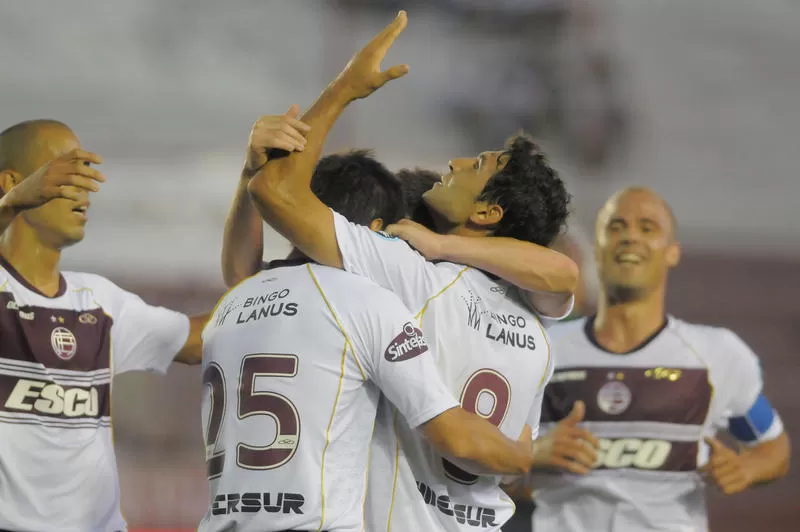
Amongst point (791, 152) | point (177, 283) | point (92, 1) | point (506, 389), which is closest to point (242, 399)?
point (506, 389)

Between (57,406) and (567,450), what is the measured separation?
1648 millimetres

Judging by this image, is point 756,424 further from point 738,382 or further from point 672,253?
point 672,253

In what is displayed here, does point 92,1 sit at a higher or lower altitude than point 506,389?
higher

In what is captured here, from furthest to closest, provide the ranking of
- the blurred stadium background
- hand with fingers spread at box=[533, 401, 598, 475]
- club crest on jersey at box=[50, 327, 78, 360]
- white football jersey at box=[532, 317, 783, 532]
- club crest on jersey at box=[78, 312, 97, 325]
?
the blurred stadium background
white football jersey at box=[532, 317, 783, 532]
hand with fingers spread at box=[533, 401, 598, 475]
club crest on jersey at box=[78, 312, 97, 325]
club crest on jersey at box=[50, 327, 78, 360]

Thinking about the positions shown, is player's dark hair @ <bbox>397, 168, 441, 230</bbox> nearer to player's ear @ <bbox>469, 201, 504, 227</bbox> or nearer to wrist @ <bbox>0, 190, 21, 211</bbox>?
player's ear @ <bbox>469, 201, 504, 227</bbox>

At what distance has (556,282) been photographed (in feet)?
8.64

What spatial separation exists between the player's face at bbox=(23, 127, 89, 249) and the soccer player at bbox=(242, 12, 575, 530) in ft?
3.11

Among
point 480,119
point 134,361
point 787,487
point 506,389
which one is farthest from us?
point 480,119

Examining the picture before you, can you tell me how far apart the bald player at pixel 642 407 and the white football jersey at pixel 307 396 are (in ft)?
4.23

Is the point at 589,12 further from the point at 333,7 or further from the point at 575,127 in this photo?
the point at 333,7

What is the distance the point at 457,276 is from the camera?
2.64 metres

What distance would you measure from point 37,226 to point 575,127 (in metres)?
7.70

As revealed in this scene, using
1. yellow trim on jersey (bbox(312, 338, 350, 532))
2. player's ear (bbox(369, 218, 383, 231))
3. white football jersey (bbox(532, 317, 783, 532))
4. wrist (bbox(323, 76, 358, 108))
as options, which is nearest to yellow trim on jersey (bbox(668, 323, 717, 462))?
white football jersey (bbox(532, 317, 783, 532))

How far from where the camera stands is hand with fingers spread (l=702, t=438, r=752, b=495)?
140 inches
